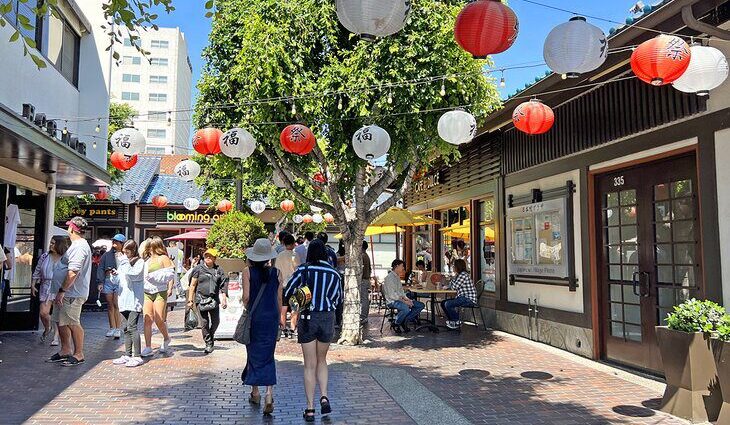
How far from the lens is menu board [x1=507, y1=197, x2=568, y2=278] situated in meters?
8.82

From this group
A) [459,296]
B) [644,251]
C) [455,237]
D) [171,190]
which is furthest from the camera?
[171,190]

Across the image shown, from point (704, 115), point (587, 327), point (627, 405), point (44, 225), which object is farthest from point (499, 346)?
point (44, 225)

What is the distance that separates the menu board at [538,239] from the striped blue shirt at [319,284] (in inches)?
186

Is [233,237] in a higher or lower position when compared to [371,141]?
lower

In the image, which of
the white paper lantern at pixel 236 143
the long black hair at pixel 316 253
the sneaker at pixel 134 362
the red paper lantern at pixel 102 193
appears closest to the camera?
the long black hair at pixel 316 253

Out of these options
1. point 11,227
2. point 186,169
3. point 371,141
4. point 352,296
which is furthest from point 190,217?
point 371,141

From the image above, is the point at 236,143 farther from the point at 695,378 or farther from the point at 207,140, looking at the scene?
the point at 695,378

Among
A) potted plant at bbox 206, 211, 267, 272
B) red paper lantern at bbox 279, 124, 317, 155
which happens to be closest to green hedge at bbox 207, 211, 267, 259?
potted plant at bbox 206, 211, 267, 272

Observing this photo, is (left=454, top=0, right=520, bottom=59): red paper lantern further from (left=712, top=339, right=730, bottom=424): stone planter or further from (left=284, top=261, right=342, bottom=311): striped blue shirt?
(left=712, top=339, right=730, bottom=424): stone planter

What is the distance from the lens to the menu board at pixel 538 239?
8.82m

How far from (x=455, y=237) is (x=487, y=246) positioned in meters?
2.36

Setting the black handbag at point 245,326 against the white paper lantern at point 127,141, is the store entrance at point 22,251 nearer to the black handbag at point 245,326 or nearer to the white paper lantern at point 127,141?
the white paper lantern at point 127,141

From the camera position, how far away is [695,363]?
5094 millimetres

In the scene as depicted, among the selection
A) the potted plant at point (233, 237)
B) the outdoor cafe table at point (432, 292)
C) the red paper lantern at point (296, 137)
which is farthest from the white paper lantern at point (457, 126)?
the potted plant at point (233, 237)
